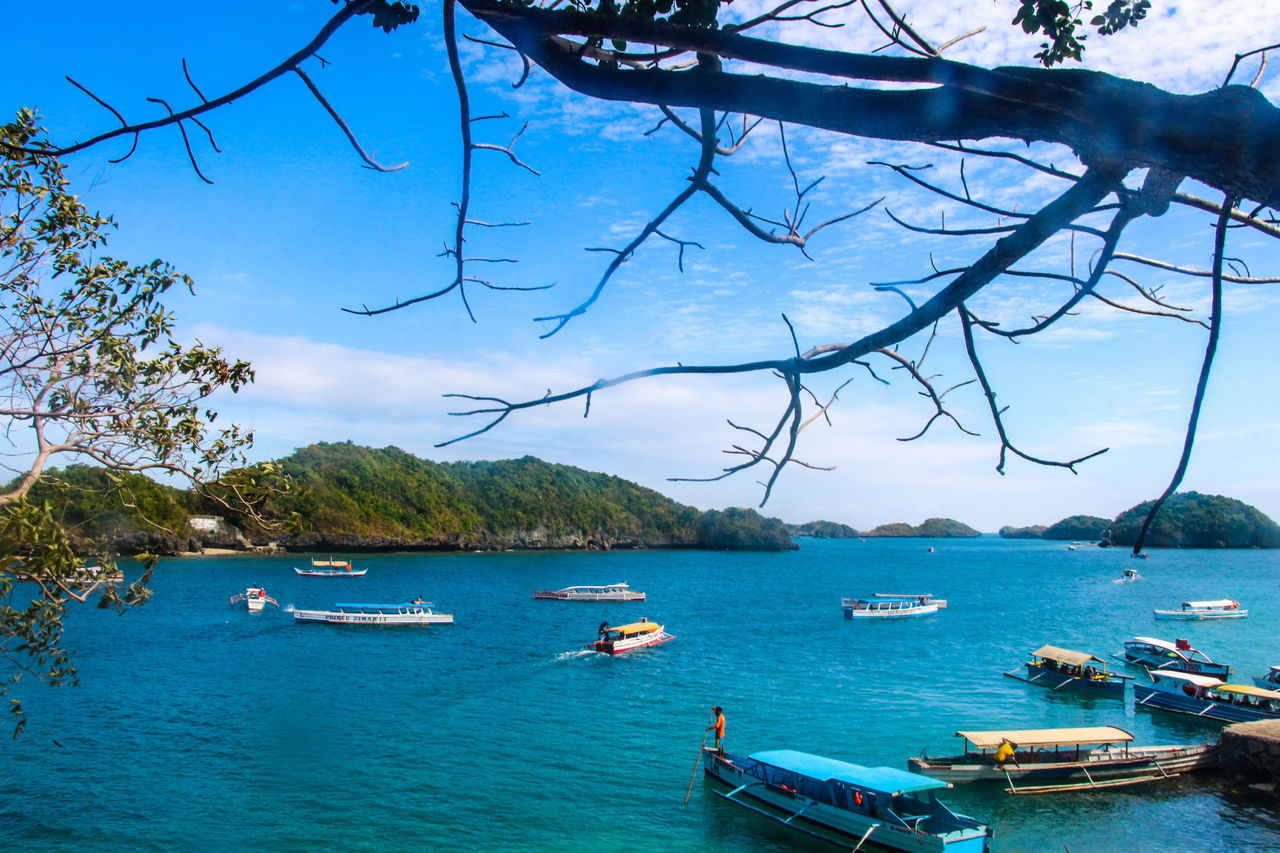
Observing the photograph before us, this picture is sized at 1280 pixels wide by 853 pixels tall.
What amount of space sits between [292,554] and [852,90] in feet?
401

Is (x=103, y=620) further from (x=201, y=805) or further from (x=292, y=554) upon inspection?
(x=292, y=554)

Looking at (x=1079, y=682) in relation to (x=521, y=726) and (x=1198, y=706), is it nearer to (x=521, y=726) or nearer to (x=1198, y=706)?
(x=1198, y=706)

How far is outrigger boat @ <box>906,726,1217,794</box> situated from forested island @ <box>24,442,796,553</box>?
88297mm

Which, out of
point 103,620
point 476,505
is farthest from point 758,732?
point 476,505

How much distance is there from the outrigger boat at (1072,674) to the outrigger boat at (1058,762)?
8.16 m

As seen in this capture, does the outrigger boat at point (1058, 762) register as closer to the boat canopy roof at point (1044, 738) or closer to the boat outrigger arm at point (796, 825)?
the boat canopy roof at point (1044, 738)

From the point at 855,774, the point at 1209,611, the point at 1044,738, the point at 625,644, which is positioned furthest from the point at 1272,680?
the point at 1209,611

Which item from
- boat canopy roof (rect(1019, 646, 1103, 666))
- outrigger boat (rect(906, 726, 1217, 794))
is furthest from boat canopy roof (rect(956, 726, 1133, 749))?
boat canopy roof (rect(1019, 646, 1103, 666))

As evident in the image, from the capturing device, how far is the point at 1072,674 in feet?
88.8

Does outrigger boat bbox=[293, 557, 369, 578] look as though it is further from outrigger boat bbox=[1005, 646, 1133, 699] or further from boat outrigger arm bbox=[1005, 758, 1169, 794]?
boat outrigger arm bbox=[1005, 758, 1169, 794]

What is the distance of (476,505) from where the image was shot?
142250mm

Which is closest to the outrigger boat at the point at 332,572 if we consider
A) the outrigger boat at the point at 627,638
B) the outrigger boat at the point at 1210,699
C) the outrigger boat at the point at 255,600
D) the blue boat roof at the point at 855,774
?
the outrigger boat at the point at 255,600

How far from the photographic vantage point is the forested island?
109750mm

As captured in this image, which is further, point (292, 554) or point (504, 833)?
point (292, 554)
